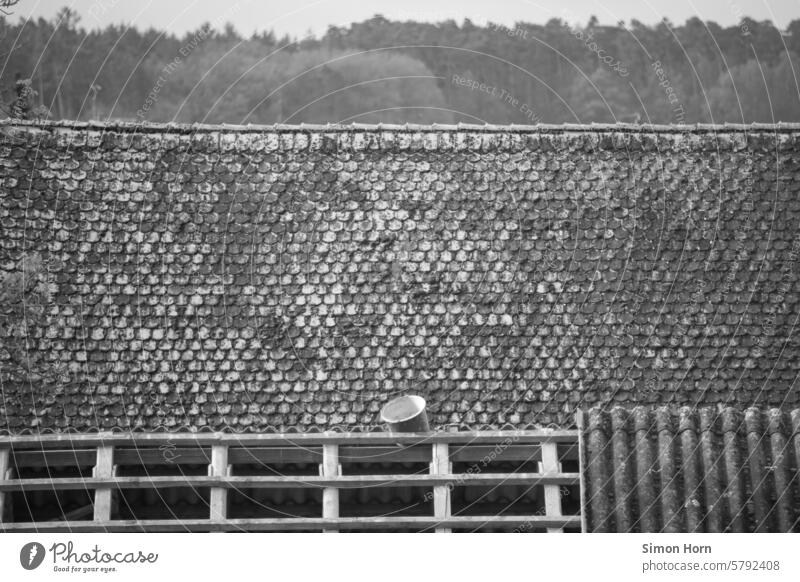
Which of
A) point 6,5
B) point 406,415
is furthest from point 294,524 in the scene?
point 6,5

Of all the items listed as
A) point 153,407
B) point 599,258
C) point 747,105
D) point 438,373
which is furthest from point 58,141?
point 747,105

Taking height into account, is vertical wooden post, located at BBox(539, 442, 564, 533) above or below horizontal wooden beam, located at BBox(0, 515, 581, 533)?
above

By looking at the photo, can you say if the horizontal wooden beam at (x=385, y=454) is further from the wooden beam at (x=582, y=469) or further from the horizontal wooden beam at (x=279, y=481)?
the wooden beam at (x=582, y=469)

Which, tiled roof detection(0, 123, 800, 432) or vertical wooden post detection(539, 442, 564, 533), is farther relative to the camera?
tiled roof detection(0, 123, 800, 432)

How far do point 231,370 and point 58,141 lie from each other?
355cm

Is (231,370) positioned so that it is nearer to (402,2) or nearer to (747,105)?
(402,2)

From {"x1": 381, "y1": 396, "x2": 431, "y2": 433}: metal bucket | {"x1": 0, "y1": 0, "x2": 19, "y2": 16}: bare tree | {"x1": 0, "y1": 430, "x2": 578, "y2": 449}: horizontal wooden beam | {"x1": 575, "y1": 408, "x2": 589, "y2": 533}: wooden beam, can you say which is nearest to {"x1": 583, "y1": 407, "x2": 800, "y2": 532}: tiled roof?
{"x1": 575, "y1": 408, "x2": 589, "y2": 533}: wooden beam

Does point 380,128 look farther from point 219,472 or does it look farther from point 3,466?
point 3,466

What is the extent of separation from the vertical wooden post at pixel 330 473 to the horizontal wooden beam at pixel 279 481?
0.39 ft

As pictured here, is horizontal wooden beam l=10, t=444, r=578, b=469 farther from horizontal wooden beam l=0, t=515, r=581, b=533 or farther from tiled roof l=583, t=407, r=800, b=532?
tiled roof l=583, t=407, r=800, b=532

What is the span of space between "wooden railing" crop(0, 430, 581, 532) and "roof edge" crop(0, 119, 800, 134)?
13.8 ft

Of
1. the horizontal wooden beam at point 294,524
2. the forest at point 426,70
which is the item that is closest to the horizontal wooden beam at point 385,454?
the horizontal wooden beam at point 294,524

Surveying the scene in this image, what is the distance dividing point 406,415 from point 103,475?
107 inches

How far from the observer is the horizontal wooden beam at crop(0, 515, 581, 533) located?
8.82 metres
